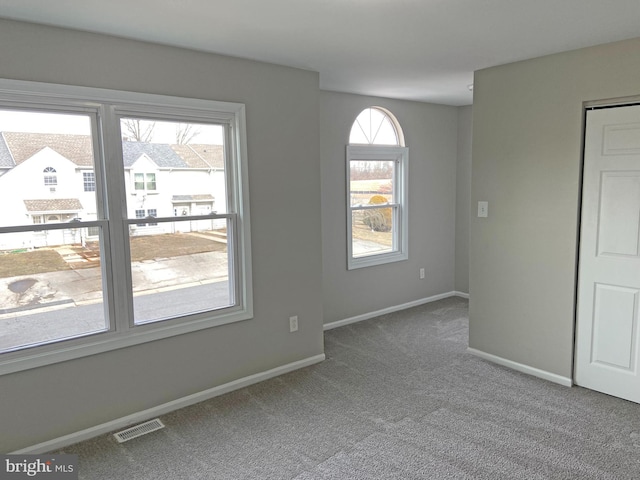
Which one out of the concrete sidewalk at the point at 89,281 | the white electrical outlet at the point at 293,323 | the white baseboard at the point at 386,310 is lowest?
the white baseboard at the point at 386,310

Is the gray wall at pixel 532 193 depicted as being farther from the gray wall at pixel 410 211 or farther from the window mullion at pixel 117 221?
the window mullion at pixel 117 221

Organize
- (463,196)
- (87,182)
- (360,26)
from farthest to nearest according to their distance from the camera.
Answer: (463,196) → (87,182) → (360,26)

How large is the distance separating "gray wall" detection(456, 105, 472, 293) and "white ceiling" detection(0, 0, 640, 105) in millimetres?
2050

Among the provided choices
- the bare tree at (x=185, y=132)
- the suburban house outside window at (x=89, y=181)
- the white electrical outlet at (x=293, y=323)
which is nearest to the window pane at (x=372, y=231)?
the white electrical outlet at (x=293, y=323)

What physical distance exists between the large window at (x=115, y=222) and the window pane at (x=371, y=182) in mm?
1717

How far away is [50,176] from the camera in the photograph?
2.51m

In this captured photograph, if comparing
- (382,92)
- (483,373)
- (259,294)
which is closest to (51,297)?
(259,294)

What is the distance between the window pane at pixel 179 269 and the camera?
2.87 metres

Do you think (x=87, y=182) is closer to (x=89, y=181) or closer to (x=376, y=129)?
(x=89, y=181)

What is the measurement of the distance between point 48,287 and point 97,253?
0.31 metres

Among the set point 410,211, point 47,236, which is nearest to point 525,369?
point 410,211

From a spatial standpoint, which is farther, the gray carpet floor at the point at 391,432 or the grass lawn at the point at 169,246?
the grass lawn at the point at 169,246

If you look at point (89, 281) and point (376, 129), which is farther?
point (376, 129)

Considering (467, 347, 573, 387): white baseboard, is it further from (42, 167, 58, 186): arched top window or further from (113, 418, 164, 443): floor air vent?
(42, 167, 58, 186): arched top window
